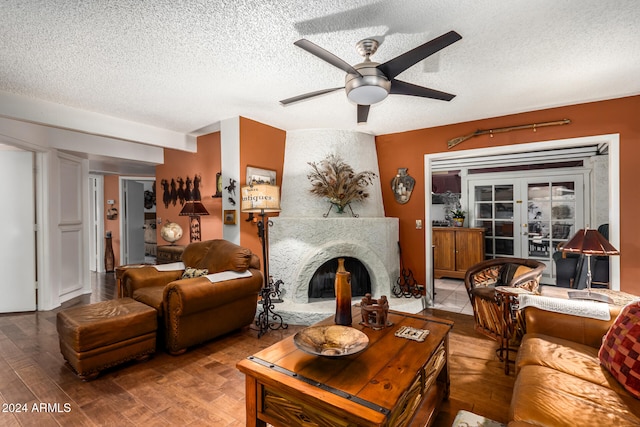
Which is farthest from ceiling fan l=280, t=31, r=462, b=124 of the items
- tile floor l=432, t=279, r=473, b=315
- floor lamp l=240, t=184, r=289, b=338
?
tile floor l=432, t=279, r=473, b=315

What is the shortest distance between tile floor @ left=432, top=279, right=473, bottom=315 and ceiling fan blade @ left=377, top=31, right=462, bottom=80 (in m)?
3.27

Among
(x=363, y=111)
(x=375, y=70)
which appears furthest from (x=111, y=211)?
(x=375, y=70)

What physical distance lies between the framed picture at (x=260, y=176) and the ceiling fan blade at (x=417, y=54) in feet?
7.29

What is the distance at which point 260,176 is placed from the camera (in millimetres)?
3943

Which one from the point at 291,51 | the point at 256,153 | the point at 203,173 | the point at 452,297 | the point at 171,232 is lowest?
the point at 452,297

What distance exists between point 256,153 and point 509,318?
3225 mm

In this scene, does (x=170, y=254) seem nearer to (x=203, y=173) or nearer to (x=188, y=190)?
(x=188, y=190)

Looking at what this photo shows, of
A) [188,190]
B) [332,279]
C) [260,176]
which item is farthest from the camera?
[188,190]

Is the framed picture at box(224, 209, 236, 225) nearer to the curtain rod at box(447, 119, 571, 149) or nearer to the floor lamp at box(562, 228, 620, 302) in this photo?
the curtain rod at box(447, 119, 571, 149)

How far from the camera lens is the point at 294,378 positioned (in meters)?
1.37

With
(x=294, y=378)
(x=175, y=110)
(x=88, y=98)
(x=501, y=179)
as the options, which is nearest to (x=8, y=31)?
(x=88, y=98)

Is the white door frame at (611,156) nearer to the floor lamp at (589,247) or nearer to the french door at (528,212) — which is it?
the floor lamp at (589,247)

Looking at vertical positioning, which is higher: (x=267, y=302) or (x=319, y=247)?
(x=319, y=247)

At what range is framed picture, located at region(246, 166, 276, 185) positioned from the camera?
3773mm
